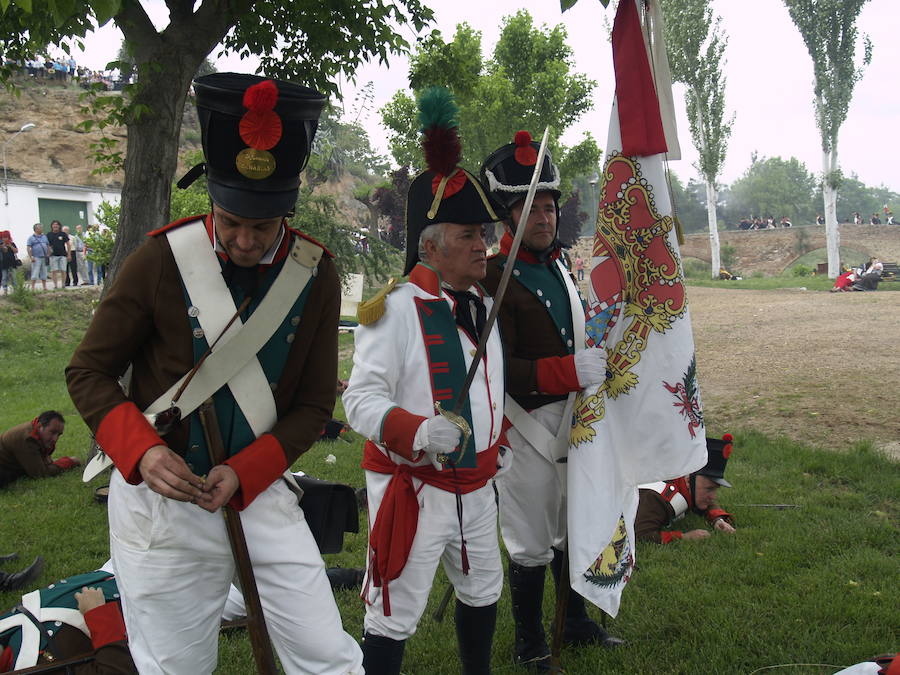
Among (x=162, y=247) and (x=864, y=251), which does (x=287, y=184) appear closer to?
(x=162, y=247)

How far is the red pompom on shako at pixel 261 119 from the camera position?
7.59ft

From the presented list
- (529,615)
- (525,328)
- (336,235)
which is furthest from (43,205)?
(529,615)

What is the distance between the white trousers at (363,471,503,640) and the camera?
319 centimetres

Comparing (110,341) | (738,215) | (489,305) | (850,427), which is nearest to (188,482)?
(110,341)

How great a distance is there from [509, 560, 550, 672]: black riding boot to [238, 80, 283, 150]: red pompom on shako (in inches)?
96.7

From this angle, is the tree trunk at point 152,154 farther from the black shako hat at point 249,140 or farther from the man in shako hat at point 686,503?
the black shako hat at point 249,140

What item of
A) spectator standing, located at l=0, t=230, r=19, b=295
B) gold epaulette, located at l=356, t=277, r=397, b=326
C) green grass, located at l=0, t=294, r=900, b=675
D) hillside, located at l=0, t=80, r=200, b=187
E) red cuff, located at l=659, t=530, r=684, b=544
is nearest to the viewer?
gold epaulette, located at l=356, t=277, r=397, b=326

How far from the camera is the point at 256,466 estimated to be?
2.53 meters

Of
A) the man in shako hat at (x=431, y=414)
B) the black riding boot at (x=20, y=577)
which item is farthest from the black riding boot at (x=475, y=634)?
the black riding boot at (x=20, y=577)

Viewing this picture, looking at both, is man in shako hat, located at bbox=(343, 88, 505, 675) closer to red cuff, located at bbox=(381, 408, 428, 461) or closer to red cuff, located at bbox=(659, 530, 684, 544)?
red cuff, located at bbox=(381, 408, 428, 461)

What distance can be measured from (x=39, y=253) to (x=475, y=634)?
83.3 feet

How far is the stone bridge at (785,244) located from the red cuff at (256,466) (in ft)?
185

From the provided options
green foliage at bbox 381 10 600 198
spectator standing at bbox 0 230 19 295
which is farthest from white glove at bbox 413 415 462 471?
green foliage at bbox 381 10 600 198

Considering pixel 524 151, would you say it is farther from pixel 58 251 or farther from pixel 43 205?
pixel 43 205
